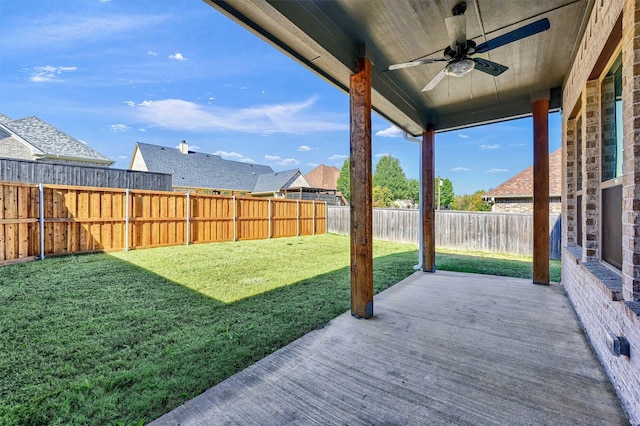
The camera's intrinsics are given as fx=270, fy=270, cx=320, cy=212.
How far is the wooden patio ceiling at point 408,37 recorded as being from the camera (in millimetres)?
2291

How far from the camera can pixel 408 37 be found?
2.83 meters

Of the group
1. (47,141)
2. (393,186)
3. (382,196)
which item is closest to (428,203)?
(47,141)

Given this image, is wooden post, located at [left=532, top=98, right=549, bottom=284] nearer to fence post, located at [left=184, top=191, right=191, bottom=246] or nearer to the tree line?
fence post, located at [left=184, top=191, right=191, bottom=246]

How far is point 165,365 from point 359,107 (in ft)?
9.40

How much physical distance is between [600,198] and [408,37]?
95.6 inches

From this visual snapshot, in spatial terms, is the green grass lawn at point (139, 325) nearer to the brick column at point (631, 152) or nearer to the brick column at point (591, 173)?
the brick column at point (631, 152)

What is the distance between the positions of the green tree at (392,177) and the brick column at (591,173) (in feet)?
111

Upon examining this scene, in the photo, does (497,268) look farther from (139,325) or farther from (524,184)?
(524,184)

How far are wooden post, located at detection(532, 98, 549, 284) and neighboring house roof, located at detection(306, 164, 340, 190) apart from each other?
136 feet

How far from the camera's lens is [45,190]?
231 inches

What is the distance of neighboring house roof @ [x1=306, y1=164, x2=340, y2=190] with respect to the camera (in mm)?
46031

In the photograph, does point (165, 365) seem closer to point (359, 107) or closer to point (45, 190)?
point (359, 107)

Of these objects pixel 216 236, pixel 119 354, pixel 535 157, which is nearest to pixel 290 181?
pixel 216 236

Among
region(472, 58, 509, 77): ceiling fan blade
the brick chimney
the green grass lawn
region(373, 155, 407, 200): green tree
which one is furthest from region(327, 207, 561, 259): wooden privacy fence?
region(373, 155, 407, 200): green tree
